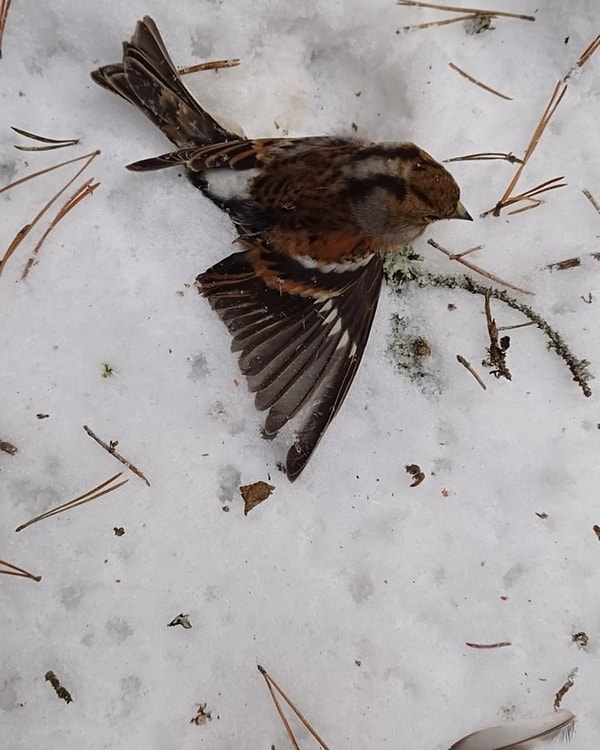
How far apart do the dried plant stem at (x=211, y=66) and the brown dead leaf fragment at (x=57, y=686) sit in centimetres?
201

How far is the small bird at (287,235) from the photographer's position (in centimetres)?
228

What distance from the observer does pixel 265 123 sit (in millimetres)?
2568

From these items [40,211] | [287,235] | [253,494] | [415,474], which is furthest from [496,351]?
[40,211]

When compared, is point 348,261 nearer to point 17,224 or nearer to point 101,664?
point 17,224

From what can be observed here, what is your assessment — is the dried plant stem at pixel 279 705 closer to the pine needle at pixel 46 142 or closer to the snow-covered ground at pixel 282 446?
the snow-covered ground at pixel 282 446

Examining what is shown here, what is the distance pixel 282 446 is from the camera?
8.23 ft

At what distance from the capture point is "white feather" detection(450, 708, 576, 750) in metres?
2.50

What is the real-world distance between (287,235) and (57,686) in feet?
5.30

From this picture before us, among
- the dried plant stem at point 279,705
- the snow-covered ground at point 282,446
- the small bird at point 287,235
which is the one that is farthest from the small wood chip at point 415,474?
the dried plant stem at point 279,705

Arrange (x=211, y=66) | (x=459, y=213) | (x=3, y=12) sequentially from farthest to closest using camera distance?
1. (x=211, y=66)
2. (x=3, y=12)
3. (x=459, y=213)

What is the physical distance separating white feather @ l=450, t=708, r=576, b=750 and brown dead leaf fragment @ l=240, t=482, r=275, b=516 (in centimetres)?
105

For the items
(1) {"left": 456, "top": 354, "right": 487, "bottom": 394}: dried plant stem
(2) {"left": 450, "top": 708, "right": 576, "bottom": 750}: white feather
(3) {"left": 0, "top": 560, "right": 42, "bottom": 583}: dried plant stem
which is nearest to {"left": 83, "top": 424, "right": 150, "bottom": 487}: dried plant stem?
(3) {"left": 0, "top": 560, "right": 42, "bottom": 583}: dried plant stem

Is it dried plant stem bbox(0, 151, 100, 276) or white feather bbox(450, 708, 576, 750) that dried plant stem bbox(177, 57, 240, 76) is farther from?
white feather bbox(450, 708, 576, 750)

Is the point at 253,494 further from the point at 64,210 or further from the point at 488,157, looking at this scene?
the point at 488,157
